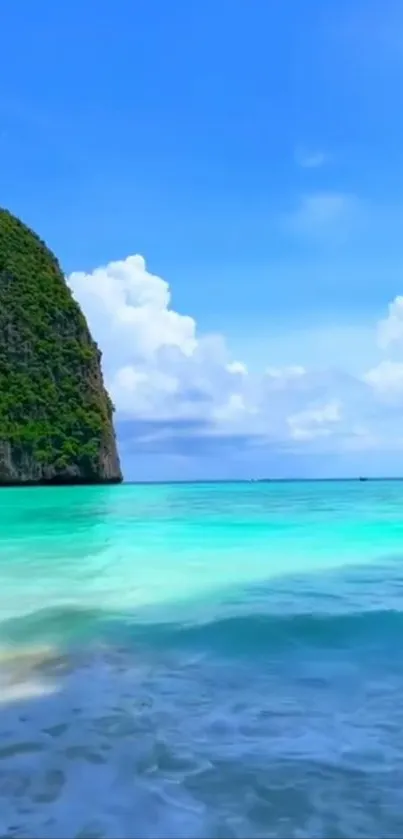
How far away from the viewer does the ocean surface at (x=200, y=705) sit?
134 inches

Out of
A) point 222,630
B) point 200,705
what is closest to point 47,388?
point 222,630

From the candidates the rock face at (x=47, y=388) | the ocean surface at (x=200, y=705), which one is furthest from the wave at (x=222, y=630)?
the rock face at (x=47, y=388)

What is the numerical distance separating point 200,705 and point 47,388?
210ft

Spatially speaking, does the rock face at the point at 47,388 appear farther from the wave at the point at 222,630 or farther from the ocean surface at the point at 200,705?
the wave at the point at 222,630

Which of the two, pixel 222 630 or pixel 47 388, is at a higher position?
pixel 47 388

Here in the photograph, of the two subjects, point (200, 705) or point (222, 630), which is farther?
point (222, 630)

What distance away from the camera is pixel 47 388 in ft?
222

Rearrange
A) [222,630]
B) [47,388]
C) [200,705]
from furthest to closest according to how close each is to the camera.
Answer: [47,388]
[222,630]
[200,705]

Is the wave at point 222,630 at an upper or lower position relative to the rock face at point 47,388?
lower

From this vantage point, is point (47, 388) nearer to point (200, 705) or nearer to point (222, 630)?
point (222, 630)

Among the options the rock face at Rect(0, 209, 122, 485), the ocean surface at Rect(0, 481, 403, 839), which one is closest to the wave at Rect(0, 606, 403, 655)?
the ocean surface at Rect(0, 481, 403, 839)

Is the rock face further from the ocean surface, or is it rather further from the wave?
the wave

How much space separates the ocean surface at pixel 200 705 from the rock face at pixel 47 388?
53.6 meters

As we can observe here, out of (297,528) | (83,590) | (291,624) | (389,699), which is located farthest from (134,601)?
(297,528)
